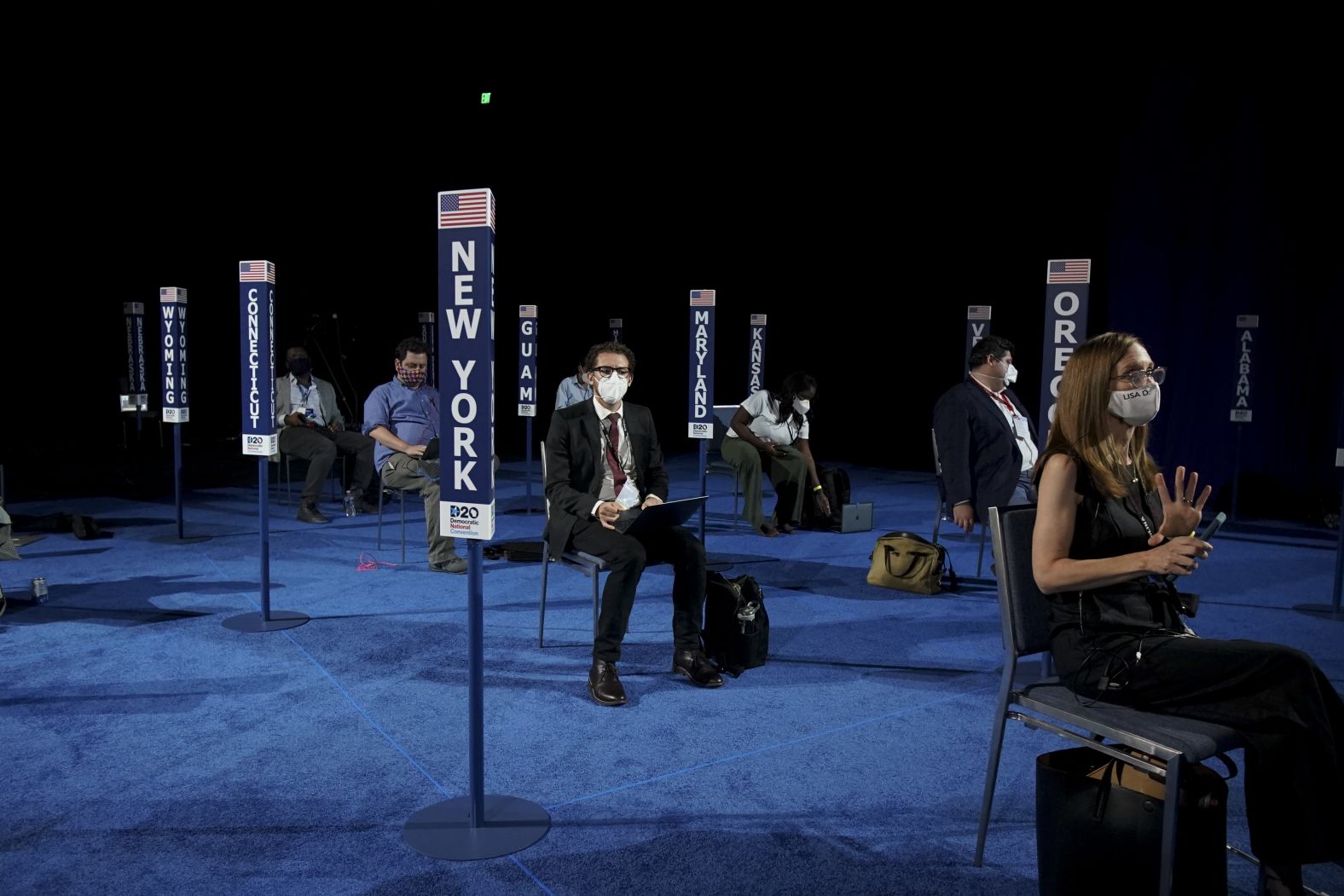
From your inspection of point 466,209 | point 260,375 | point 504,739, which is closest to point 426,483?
point 260,375

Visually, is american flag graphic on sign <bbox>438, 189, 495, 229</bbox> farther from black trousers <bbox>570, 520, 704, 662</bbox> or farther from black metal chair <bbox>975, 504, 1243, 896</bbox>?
black trousers <bbox>570, 520, 704, 662</bbox>

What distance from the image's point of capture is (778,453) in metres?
7.03

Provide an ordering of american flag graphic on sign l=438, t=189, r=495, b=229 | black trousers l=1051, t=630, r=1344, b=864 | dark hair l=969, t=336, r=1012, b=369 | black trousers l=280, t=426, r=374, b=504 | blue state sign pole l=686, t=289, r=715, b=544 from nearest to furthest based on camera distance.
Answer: black trousers l=1051, t=630, r=1344, b=864 < american flag graphic on sign l=438, t=189, r=495, b=229 < dark hair l=969, t=336, r=1012, b=369 < blue state sign pole l=686, t=289, r=715, b=544 < black trousers l=280, t=426, r=374, b=504

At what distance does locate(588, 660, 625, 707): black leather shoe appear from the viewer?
344 centimetres

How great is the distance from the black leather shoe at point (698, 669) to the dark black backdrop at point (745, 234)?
678cm

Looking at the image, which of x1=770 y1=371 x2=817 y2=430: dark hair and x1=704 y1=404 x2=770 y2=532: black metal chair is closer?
x1=770 y1=371 x2=817 y2=430: dark hair

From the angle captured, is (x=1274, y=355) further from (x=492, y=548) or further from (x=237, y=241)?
(x=237, y=241)

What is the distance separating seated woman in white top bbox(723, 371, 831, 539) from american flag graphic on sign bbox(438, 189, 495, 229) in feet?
16.0

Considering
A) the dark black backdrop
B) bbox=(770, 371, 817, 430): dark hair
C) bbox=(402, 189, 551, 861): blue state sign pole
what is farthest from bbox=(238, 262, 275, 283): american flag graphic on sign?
the dark black backdrop

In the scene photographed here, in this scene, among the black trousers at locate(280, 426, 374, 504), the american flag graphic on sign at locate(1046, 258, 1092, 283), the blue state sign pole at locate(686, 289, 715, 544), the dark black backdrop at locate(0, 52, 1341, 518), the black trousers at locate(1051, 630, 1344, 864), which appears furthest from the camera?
the dark black backdrop at locate(0, 52, 1341, 518)

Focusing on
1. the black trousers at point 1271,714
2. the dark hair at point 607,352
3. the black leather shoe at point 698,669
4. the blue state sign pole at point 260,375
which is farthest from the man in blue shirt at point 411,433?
the black trousers at point 1271,714

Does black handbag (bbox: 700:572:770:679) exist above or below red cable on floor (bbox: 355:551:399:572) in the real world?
above

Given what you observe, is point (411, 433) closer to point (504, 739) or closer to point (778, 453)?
point (778, 453)

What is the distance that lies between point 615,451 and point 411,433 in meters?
2.28
